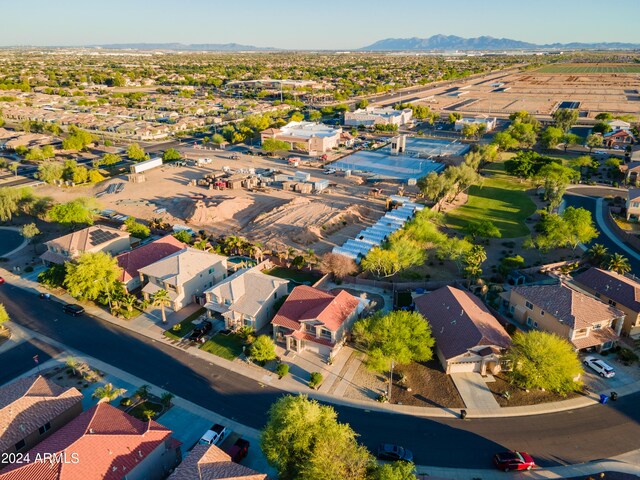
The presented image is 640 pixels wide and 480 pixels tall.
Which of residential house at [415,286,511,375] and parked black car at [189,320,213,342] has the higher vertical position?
residential house at [415,286,511,375]

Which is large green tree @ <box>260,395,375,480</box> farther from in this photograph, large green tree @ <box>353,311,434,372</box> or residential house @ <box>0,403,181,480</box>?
large green tree @ <box>353,311,434,372</box>

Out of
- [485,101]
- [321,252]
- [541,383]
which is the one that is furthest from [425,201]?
[485,101]

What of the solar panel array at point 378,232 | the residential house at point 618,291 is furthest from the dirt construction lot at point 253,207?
the residential house at point 618,291

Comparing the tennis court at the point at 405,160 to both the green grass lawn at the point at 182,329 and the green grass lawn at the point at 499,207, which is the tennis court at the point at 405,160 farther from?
the green grass lawn at the point at 182,329

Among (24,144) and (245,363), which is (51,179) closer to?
(24,144)

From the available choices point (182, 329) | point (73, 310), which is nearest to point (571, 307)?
point (182, 329)

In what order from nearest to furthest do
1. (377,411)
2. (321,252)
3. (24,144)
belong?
(377,411), (321,252), (24,144)

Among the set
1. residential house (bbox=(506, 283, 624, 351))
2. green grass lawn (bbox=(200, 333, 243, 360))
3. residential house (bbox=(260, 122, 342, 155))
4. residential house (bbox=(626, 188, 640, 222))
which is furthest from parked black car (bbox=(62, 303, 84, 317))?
residential house (bbox=(626, 188, 640, 222))
